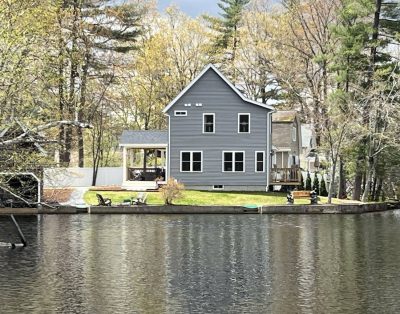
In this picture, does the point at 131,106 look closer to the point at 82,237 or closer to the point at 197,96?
the point at 197,96

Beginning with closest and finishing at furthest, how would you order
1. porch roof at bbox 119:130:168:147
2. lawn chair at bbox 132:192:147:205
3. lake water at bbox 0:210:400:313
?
lake water at bbox 0:210:400:313 → lawn chair at bbox 132:192:147:205 → porch roof at bbox 119:130:168:147

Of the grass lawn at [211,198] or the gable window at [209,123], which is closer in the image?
the grass lawn at [211,198]

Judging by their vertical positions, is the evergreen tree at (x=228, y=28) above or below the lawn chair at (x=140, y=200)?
above

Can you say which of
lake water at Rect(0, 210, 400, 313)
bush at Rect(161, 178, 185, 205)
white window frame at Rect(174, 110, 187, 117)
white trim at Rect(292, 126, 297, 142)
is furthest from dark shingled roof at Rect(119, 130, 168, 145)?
lake water at Rect(0, 210, 400, 313)

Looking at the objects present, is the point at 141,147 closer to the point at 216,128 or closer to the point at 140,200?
the point at 216,128

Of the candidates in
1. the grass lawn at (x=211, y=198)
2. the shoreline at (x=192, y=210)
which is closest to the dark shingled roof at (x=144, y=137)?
the grass lawn at (x=211, y=198)

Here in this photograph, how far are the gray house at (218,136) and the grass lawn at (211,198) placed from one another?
2.40 m

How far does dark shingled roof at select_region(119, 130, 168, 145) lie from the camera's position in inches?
2196

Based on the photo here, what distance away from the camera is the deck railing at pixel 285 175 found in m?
55.4

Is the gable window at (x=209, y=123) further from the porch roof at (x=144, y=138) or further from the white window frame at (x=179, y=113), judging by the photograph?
the porch roof at (x=144, y=138)

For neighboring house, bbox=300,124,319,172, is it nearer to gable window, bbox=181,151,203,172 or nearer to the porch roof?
gable window, bbox=181,151,203,172

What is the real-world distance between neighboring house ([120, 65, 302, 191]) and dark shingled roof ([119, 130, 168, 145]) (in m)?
1.00

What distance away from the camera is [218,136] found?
180 feet

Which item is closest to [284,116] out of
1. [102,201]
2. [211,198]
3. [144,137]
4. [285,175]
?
[285,175]
